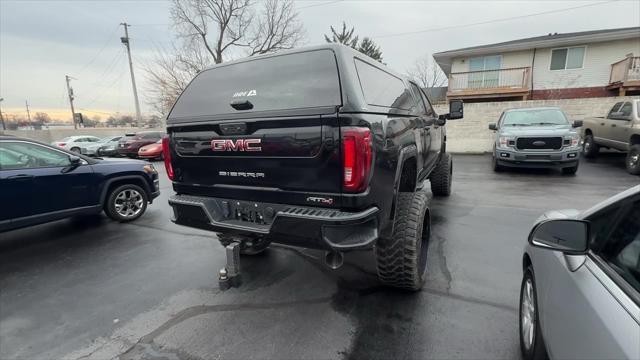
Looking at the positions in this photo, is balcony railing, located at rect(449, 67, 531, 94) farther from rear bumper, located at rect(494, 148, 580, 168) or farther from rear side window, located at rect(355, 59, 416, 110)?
rear side window, located at rect(355, 59, 416, 110)

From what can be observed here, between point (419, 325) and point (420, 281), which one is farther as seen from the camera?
point (420, 281)

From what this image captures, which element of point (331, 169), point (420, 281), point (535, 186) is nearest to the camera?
point (331, 169)

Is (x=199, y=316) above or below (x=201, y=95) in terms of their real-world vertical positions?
below

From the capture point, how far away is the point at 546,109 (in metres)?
9.02

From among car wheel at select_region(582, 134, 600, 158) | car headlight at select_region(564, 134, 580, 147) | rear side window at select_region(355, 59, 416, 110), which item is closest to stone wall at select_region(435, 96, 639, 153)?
car wheel at select_region(582, 134, 600, 158)

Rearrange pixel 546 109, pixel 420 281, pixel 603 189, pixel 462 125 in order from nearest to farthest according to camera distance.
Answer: pixel 420 281 < pixel 603 189 < pixel 546 109 < pixel 462 125

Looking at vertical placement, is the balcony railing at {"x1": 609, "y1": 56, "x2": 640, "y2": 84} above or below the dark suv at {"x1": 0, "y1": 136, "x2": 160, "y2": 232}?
above

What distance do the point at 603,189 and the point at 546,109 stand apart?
3.13 meters

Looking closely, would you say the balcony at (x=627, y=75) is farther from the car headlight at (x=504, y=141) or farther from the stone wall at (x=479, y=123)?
the car headlight at (x=504, y=141)

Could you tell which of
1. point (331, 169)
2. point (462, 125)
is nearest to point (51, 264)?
point (331, 169)

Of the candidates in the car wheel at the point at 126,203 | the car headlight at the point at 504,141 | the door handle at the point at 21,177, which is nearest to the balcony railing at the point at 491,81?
the car headlight at the point at 504,141

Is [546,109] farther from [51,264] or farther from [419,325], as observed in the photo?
[51,264]

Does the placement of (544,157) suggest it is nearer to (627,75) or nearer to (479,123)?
(479,123)

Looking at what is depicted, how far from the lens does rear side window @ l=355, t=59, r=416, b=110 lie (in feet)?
8.39
